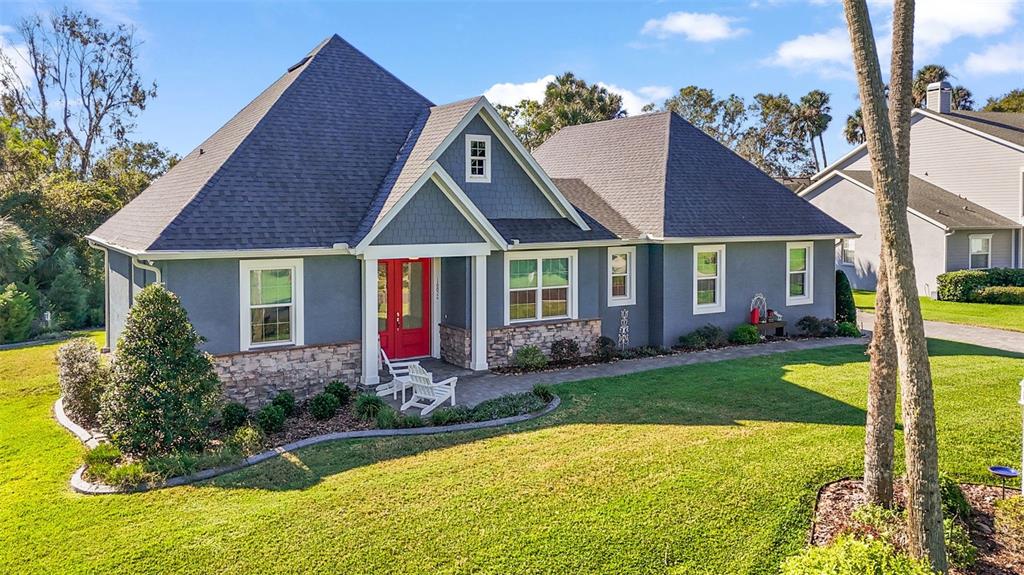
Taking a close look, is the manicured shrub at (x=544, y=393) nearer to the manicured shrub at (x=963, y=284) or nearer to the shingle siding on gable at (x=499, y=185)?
the shingle siding on gable at (x=499, y=185)

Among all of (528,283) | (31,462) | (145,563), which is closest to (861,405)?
(528,283)

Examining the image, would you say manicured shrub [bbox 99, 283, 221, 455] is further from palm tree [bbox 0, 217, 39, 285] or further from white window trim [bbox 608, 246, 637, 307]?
palm tree [bbox 0, 217, 39, 285]

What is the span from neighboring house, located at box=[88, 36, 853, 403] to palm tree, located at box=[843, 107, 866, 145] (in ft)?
133

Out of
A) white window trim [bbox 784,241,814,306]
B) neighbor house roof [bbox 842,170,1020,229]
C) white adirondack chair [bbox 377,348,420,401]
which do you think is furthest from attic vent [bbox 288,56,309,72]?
neighbor house roof [bbox 842,170,1020,229]

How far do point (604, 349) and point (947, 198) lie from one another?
25.8 meters

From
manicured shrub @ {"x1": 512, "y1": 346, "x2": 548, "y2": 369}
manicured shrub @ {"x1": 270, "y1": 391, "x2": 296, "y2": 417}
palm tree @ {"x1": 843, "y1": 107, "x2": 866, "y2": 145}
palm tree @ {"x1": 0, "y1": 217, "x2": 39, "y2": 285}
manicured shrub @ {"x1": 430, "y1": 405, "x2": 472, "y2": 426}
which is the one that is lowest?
manicured shrub @ {"x1": 430, "y1": 405, "x2": 472, "y2": 426}

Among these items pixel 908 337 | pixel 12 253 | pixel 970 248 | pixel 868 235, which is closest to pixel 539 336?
pixel 908 337

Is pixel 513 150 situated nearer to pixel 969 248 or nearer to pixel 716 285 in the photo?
pixel 716 285

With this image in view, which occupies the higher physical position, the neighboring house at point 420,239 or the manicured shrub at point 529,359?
the neighboring house at point 420,239

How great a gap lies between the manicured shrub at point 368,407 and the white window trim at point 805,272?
13308 millimetres

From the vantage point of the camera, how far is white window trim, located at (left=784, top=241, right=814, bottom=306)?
20.7 meters

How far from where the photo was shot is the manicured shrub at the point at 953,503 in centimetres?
761

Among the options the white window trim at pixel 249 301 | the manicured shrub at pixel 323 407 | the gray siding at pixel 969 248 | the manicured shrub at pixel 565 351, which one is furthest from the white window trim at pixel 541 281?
the gray siding at pixel 969 248

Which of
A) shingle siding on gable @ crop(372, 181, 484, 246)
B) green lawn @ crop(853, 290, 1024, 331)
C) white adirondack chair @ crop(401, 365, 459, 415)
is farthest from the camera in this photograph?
green lawn @ crop(853, 290, 1024, 331)
